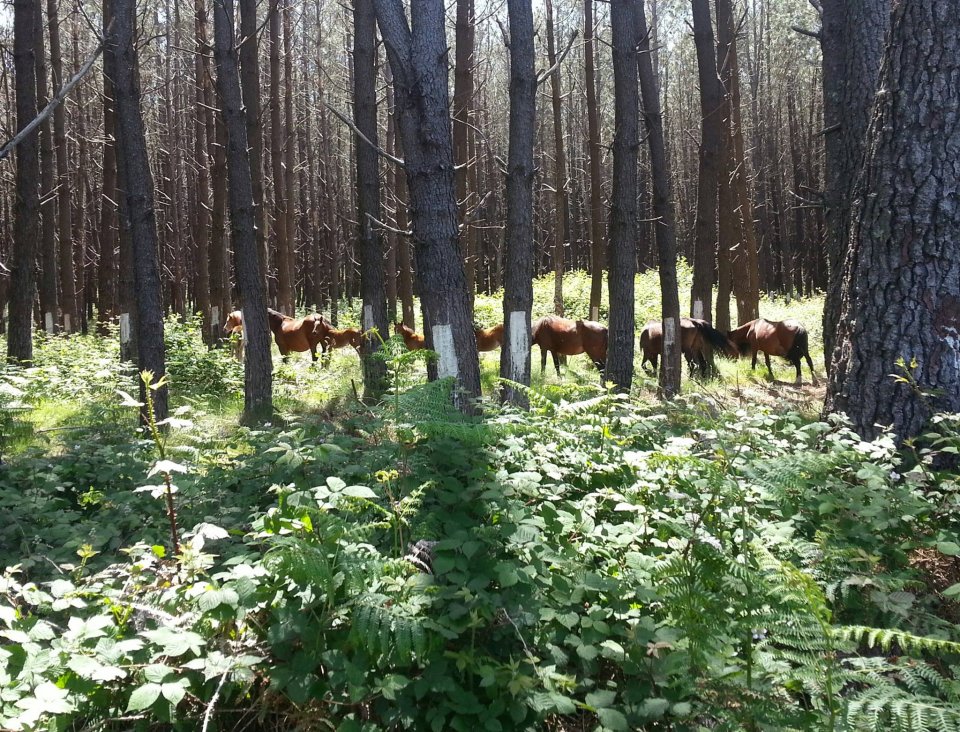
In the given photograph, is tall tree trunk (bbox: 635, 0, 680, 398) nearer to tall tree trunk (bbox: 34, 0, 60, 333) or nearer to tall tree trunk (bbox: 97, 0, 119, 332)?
tall tree trunk (bbox: 97, 0, 119, 332)

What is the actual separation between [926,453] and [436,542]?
2.95m

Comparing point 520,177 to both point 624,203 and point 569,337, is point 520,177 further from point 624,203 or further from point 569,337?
point 569,337

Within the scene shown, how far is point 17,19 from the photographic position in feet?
39.2

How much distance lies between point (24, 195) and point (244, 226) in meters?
4.73

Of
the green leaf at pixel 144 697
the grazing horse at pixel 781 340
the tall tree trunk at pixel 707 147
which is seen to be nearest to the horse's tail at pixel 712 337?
the grazing horse at pixel 781 340

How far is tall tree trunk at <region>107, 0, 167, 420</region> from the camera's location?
348 inches

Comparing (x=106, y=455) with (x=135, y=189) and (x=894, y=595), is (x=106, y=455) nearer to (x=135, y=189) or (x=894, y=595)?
(x=135, y=189)

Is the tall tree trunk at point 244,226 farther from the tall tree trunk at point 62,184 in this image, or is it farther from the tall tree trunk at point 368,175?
the tall tree trunk at point 62,184

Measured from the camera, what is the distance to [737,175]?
18.6m

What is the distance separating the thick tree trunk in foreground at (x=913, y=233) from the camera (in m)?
4.65

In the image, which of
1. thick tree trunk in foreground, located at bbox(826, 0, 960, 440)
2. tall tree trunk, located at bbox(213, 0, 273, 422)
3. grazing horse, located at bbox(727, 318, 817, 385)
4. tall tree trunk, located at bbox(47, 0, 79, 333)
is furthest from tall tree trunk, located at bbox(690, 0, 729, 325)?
tall tree trunk, located at bbox(47, 0, 79, 333)

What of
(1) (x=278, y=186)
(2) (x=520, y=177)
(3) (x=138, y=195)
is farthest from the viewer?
(1) (x=278, y=186)

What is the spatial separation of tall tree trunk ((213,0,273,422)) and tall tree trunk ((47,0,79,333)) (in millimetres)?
7396

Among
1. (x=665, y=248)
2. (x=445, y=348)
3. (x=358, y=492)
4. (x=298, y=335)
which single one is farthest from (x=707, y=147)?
(x=358, y=492)
